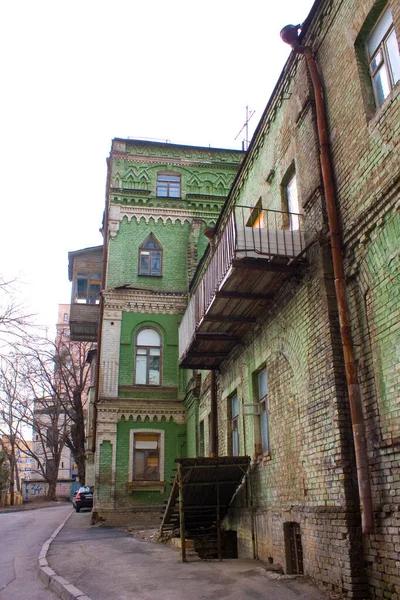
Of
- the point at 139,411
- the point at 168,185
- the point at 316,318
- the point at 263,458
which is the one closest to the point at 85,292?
the point at 168,185

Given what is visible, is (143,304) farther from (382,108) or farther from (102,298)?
(382,108)

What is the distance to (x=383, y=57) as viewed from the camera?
677 cm

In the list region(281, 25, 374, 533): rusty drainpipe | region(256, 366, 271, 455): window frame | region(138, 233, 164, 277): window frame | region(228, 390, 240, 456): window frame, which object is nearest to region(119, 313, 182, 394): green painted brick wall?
region(138, 233, 164, 277): window frame

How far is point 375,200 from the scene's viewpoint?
6461 millimetres

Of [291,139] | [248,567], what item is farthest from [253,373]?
[291,139]

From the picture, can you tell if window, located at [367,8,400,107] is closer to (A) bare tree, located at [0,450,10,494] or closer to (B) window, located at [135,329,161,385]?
(B) window, located at [135,329,161,385]

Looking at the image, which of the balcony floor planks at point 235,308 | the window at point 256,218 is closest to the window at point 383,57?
the balcony floor planks at point 235,308

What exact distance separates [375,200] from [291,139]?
3.17 metres

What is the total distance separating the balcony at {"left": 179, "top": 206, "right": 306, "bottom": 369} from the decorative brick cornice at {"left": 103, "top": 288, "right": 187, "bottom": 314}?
26.7 ft

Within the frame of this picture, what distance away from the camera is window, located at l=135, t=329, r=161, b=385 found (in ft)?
67.3

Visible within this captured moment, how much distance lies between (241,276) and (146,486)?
41.4 ft

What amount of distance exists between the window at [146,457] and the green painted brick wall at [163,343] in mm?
1983

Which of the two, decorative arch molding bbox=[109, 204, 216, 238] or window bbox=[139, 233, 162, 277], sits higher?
decorative arch molding bbox=[109, 204, 216, 238]

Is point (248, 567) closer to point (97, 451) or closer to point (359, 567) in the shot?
point (359, 567)
